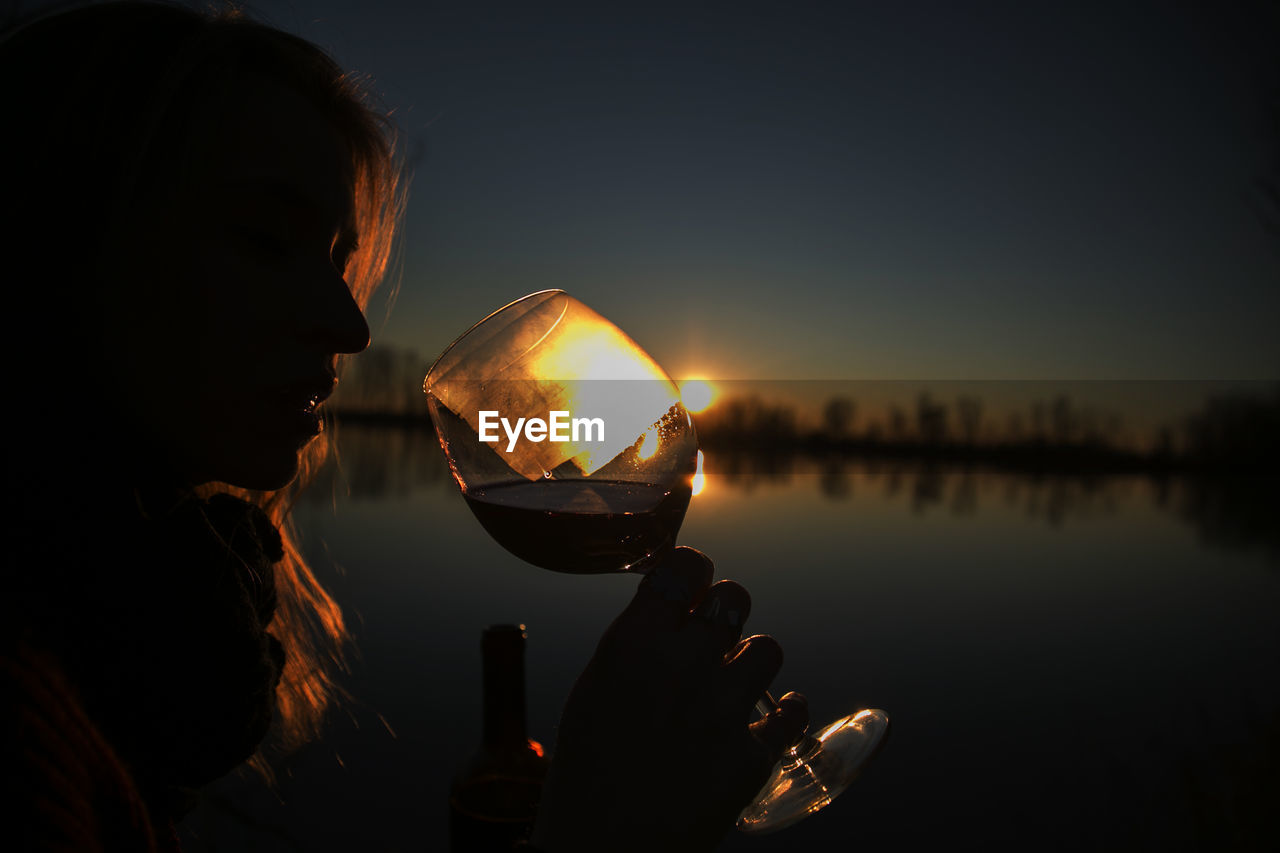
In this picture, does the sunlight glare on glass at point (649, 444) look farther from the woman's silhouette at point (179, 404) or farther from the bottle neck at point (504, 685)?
the bottle neck at point (504, 685)

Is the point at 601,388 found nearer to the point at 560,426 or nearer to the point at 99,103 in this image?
the point at 560,426

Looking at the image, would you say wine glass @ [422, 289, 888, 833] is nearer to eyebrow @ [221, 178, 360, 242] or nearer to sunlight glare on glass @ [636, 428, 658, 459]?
sunlight glare on glass @ [636, 428, 658, 459]

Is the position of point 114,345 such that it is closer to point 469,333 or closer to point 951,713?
point 469,333

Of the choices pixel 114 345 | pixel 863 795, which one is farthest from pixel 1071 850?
pixel 114 345

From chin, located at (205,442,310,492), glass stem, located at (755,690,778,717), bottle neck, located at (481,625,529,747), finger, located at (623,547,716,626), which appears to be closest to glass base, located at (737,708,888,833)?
glass stem, located at (755,690,778,717)

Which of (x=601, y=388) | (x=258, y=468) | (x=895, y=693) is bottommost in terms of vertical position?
(x=895, y=693)

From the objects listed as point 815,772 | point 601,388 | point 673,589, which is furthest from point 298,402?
point 815,772
